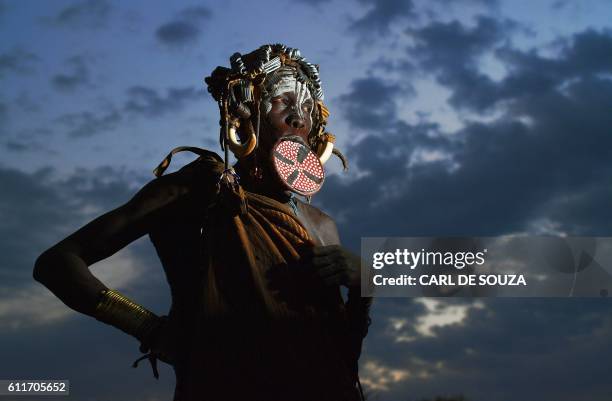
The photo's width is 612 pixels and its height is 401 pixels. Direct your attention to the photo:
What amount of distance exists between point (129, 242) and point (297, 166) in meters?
1.39

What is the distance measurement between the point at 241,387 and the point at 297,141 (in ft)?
6.49

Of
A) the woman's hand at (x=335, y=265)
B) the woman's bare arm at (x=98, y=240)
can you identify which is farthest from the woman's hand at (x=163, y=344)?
the woman's hand at (x=335, y=265)

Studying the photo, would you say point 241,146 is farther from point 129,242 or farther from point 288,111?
point 129,242

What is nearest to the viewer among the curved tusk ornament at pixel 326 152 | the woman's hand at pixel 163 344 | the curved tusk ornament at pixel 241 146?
the woman's hand at pixel 163 344

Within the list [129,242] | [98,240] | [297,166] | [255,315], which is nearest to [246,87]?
[297,166]

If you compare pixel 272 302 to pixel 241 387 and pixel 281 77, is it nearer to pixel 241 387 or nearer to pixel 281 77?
pixel 241 387

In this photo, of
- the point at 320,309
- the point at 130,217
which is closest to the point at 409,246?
the point at 320,309

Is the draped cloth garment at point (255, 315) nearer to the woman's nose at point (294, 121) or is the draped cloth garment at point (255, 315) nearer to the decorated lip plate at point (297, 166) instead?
the decorated lip plate at point (297, 166)

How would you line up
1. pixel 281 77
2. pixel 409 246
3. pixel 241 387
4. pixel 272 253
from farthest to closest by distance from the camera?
1. pixel 409 246
2. pixel 281 77
3. pixel 272 253
4. pixel 241 387

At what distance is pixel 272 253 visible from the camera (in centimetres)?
731

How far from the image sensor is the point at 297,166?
25.1 feet

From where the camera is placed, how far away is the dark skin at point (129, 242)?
702 centimetres

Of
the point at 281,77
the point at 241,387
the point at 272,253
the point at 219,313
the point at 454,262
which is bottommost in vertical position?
the point at 241,387

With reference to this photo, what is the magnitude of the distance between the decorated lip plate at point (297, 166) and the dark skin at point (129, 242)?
124mm
